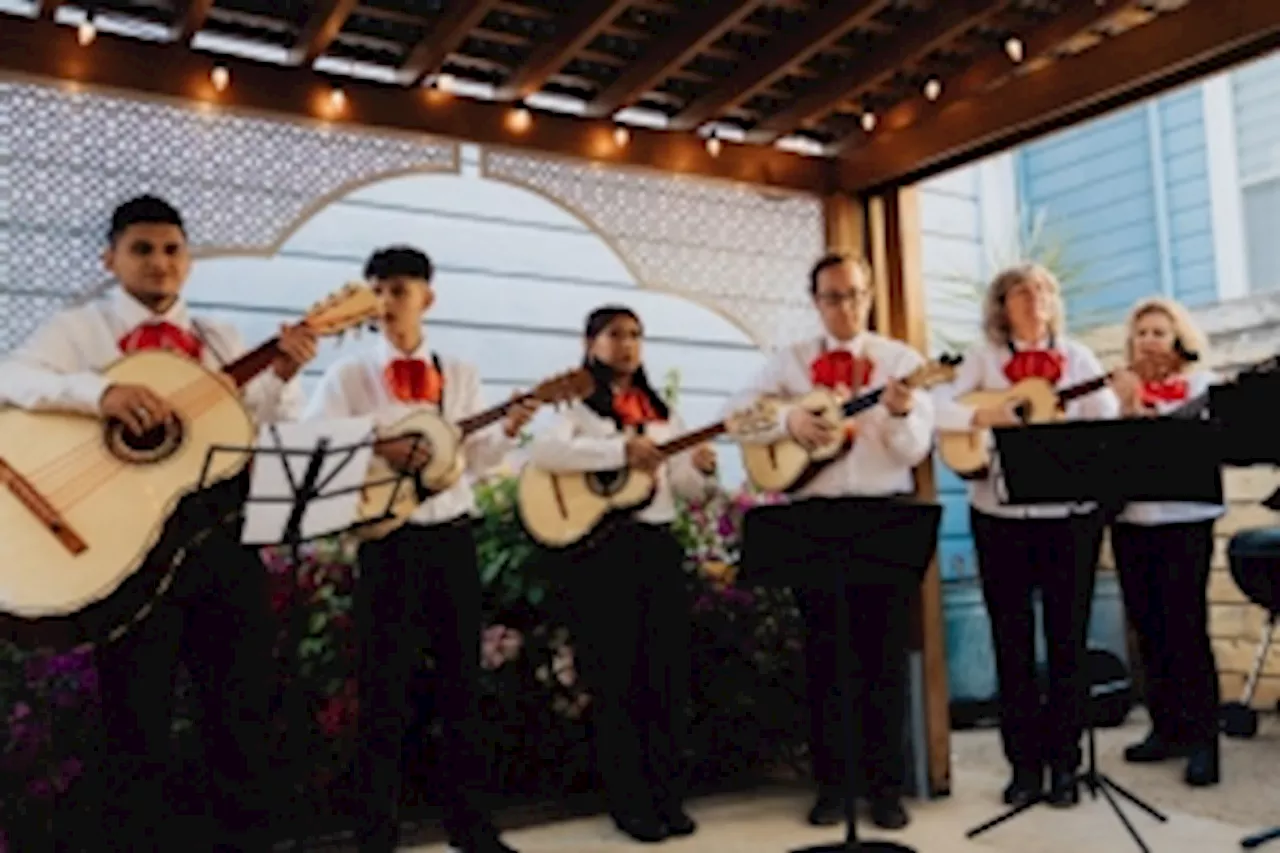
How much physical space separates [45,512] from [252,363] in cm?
55

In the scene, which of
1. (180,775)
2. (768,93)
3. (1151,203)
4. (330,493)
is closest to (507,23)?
(768,93)

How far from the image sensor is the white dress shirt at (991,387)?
4.11 meters

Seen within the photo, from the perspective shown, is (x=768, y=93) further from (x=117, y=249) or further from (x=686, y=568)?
(x=117, y=249)

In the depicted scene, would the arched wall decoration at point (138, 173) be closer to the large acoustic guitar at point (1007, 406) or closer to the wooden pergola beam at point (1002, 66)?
the wooden pergola beam at point (1002, 66)

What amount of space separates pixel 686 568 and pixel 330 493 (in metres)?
1.94

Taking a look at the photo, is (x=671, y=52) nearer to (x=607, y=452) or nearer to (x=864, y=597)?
(x=607, y=452)

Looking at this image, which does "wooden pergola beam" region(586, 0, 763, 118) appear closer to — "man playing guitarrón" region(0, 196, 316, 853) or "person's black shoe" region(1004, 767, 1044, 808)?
"man playing guitarrón" region(0, 196, 316, 853)

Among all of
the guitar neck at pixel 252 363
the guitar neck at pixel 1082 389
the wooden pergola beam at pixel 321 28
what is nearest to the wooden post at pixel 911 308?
the guitar neck at pixel 1082 389

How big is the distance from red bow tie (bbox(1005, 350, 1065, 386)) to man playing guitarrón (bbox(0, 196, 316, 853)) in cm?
223

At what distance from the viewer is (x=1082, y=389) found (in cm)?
404

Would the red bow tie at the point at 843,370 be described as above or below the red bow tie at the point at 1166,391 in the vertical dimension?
above

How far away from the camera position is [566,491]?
409cm

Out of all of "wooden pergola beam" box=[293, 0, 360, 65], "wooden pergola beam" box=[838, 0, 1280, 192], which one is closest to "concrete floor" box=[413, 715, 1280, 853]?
"wooden pergola beam" box=[838, 0, 1280, 192]

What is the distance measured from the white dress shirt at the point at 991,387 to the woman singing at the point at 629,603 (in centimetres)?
80
